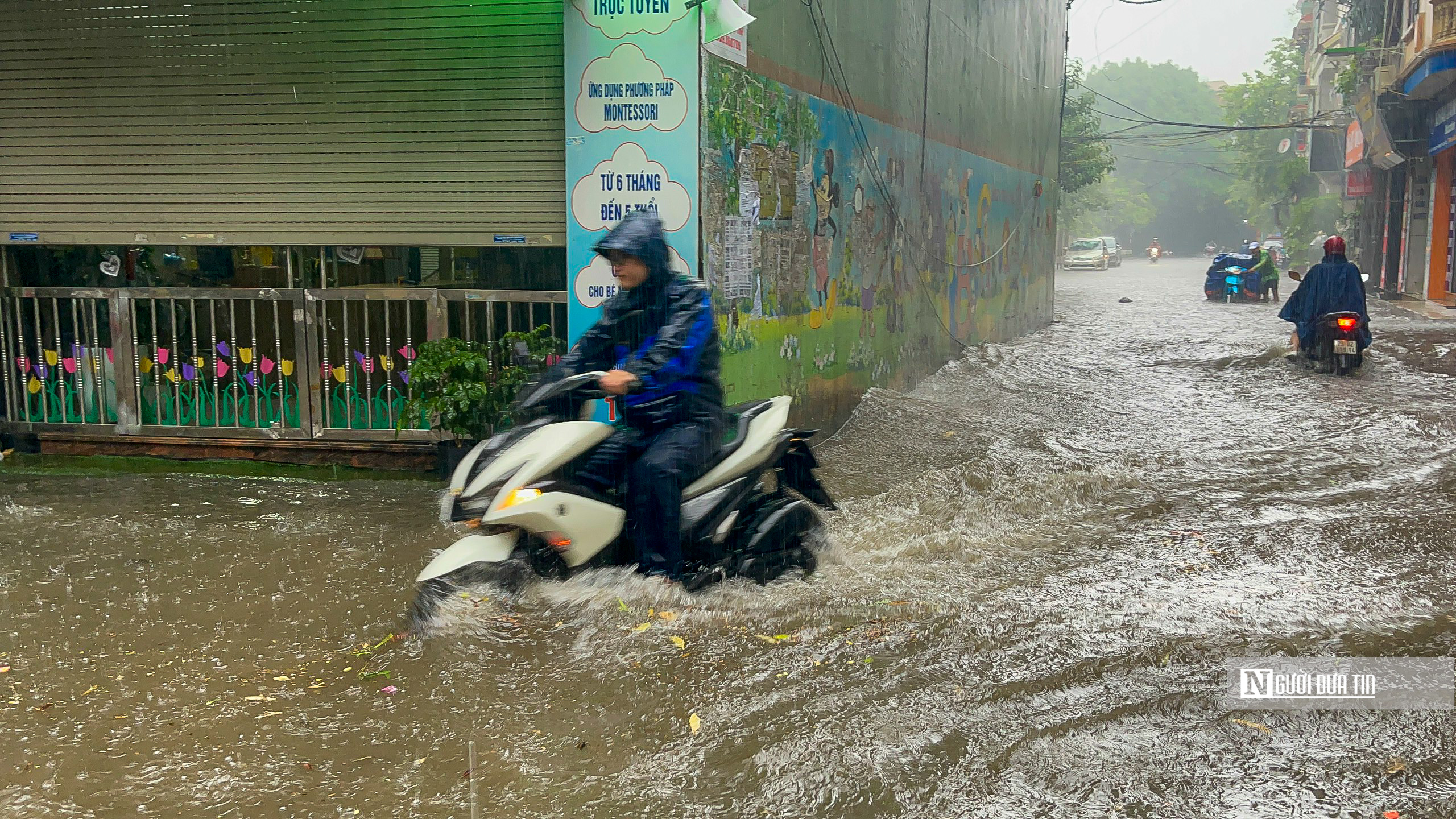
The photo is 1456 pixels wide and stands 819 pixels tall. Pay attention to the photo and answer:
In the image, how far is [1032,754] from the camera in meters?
3.51

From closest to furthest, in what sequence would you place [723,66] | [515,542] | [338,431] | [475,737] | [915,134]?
[475,737] → [515,542] → [723,66] → [338,431] → [915,134]

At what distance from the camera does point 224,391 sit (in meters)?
7.80

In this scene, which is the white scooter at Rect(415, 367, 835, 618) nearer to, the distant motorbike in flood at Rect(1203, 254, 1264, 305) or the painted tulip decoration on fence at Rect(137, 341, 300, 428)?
the painted tulip decoration on fence at Rect(137, 341, 300, 428)

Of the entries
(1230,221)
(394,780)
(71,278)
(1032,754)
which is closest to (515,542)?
(394,780)

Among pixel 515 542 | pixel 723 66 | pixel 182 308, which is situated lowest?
pixel 515 542

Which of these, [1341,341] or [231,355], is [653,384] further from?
[1341,341]

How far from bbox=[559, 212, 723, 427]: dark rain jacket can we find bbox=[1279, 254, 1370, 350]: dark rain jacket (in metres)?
10.3

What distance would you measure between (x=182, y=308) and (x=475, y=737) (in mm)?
5396

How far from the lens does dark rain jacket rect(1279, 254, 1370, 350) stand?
12.7m

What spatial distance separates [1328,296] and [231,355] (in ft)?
36.4

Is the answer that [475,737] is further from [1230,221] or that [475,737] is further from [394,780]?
[1230,221]

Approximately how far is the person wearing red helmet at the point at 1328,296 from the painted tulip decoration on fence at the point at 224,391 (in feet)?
34.4

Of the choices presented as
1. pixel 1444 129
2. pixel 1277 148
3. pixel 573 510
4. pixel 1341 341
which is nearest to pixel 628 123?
pixel 573 510
